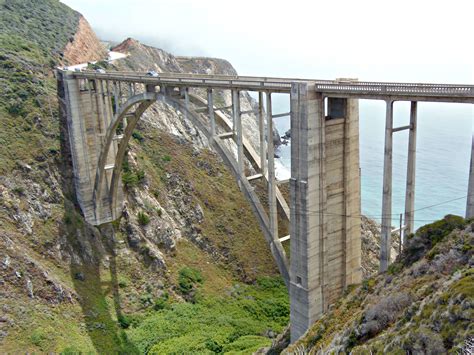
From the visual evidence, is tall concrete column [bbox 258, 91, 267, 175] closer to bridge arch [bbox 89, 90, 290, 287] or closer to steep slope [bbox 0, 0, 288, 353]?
bridge arch [bbox 89, 90, 290, 287]

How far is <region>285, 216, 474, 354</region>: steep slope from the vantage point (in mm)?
9844

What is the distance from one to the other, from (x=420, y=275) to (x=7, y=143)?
1173 inches

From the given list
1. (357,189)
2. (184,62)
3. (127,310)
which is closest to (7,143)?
(127,310)

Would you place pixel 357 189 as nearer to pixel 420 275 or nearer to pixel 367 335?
pixel 420 275

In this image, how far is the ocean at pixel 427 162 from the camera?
53.1m

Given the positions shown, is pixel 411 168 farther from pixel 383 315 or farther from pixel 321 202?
pixel 383 315

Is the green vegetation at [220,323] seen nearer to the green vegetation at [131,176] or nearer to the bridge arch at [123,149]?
the bridge arch at [123,149]

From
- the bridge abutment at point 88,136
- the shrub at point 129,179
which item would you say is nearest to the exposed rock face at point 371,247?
the shrub at point 129,179

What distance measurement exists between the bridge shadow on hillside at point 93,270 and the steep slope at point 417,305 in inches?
559

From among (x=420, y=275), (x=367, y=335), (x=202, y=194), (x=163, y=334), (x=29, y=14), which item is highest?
(x=29, y=14)

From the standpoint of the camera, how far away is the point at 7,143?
3303 cm

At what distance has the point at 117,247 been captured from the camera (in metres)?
34.2

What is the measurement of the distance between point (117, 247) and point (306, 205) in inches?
789

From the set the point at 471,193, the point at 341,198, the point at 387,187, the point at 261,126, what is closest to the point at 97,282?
the point at 261,126
